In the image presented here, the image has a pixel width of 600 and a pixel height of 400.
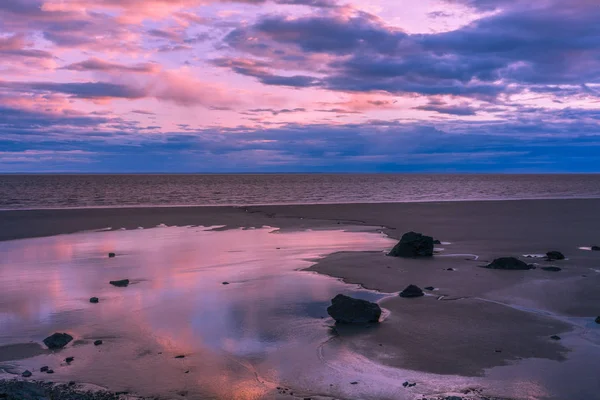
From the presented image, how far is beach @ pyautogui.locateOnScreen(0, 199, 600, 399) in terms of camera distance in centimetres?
809

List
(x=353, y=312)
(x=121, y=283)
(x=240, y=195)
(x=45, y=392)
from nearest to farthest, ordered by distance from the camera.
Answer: (x=45, y=392) < (x=353, y=312) < (x=121, y=283) < (x=240, y=195)

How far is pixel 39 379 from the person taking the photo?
8.16m

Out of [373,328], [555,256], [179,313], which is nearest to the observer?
[373,328]

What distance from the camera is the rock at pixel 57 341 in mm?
9727

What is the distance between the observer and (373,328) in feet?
35.9

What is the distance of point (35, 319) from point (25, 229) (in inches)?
872

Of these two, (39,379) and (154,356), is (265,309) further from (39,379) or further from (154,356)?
(39,379)

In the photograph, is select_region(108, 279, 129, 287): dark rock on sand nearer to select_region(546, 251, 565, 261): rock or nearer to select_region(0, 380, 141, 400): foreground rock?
select_region(0, 380, 141, 400): foreground rock

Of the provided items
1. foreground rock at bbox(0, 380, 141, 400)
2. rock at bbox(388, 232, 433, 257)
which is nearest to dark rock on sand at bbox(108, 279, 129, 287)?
foreground rock at bbox(0, 380, 141, 400)

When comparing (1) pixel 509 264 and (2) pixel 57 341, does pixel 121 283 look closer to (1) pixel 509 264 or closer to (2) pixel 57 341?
(2) pixel 57 341

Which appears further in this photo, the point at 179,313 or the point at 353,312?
the point at 179,313

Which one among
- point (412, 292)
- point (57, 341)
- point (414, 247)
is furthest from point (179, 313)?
point (414, 247)

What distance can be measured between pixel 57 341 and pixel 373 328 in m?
6.37

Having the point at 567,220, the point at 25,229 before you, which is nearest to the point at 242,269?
the point at 25,229
